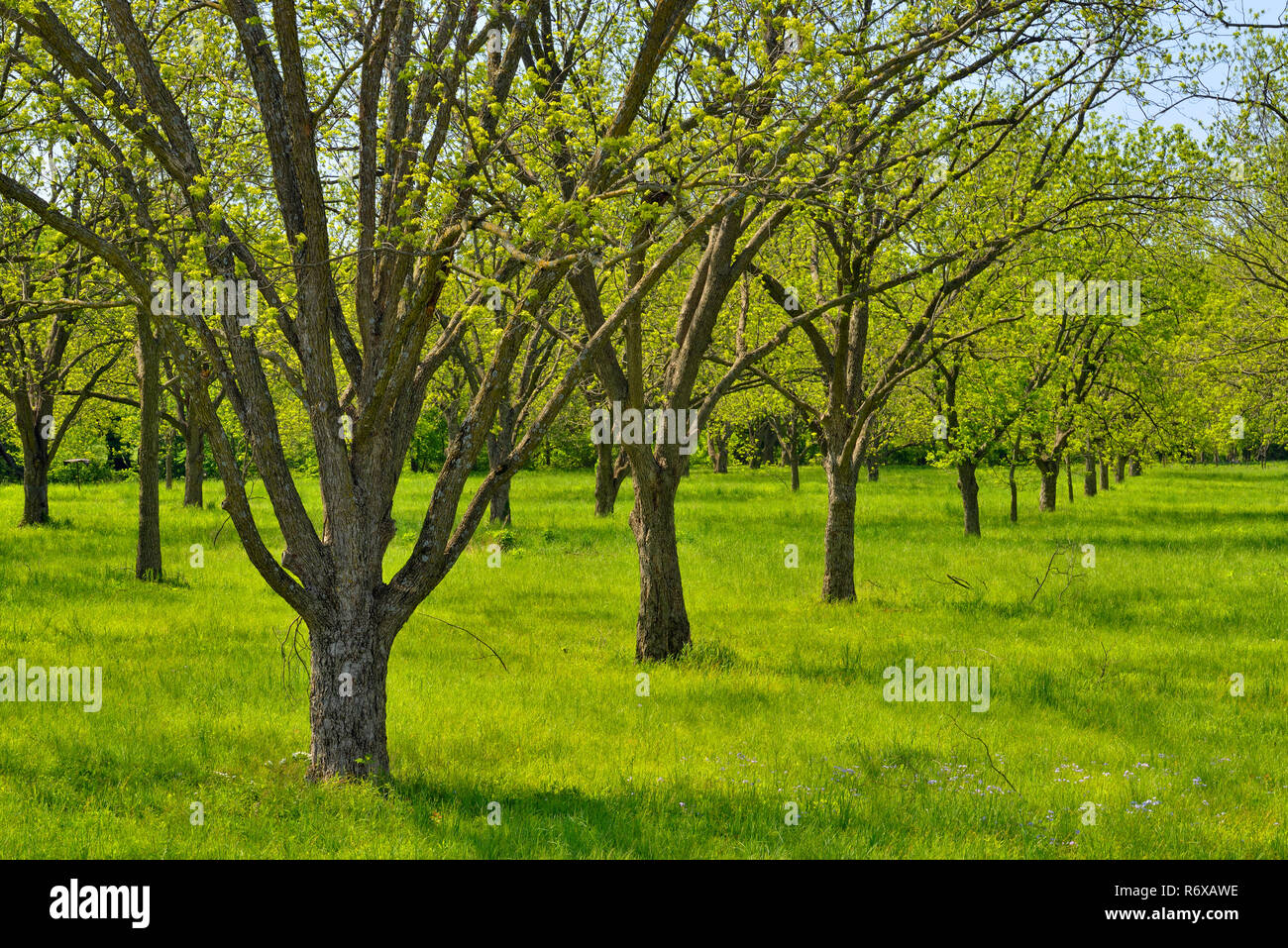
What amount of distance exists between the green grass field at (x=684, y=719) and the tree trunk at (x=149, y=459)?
19.3 inches

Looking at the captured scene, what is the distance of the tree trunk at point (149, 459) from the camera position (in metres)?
15.1

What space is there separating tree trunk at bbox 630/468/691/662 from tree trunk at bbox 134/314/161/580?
8608 millimetres

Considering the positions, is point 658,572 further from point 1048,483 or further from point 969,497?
point 1048,483

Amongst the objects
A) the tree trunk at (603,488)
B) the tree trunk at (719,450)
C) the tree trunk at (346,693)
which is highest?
the tree trunk at (719,450)

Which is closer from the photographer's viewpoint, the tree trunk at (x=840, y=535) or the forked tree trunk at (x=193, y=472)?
the tree trunk at (x=840, y=535)

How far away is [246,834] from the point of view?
600 centimetres

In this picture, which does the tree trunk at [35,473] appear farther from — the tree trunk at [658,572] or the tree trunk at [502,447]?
the tree trunk at [658,572]

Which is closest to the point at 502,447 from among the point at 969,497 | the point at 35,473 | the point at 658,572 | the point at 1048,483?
the point at 35,473

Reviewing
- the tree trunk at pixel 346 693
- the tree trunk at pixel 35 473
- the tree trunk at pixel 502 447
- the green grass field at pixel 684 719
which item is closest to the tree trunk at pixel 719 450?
the tree trunk at pixel 502 447

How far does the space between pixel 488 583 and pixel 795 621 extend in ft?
18.3

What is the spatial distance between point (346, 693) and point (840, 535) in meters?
9.81

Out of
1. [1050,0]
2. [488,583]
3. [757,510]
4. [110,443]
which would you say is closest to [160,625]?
[488,583]

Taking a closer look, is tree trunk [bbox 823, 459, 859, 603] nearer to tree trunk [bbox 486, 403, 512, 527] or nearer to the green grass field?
the green grass field

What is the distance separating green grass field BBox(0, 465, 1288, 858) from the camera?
20.4ft
